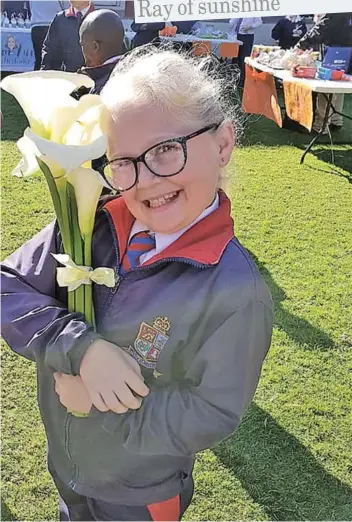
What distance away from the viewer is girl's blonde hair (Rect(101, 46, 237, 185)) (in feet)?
3.02

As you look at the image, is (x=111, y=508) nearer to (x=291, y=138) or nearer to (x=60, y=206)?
(x=60, y=206)

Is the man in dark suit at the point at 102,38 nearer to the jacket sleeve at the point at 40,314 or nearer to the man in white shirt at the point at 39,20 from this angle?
the jacket sleeve at the point at 40,314

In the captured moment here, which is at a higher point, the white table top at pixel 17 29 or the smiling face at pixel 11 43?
the white table top at pixel 17 29

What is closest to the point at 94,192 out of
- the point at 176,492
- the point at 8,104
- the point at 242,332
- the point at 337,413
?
the point at 242,332

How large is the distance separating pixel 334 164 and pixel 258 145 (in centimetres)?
65

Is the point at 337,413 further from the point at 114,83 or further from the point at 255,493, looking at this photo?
the point at 114,83

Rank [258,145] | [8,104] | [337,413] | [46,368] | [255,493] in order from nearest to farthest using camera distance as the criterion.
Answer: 1. [46,368]
2. [255,493]
3. [337,413]
4. [258,145]
5. [8,104]

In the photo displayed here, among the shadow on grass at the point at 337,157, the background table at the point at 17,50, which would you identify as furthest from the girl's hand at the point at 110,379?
the background table at the point at 17,50

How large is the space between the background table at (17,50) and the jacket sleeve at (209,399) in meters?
6.10

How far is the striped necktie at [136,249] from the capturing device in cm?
101

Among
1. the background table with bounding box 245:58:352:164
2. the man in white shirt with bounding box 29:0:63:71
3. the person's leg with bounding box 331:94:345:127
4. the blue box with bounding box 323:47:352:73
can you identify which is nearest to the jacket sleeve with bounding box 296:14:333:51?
the blue box with bounding box 323:47:352:73

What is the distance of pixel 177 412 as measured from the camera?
0.93m

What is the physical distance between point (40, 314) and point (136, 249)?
0.18m

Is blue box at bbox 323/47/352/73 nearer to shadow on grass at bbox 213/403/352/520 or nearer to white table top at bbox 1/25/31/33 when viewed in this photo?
white table top at bbox 1/25/31/33
